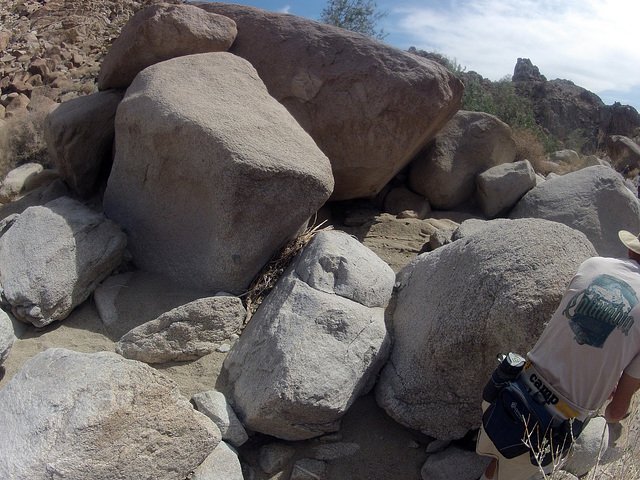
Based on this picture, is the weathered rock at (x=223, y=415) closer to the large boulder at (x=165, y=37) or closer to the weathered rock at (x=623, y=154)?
the large boulder at (x=165, y=37)

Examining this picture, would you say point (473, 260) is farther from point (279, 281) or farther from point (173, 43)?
point (173, 43)

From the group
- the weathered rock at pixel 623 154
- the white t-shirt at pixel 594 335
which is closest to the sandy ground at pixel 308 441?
the white t-shirt at pixel 594 335

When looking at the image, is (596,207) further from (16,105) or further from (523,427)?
(16,105)

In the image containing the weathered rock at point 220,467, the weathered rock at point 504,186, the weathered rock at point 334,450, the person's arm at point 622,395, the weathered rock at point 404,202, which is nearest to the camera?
the person's arm at point 622,395

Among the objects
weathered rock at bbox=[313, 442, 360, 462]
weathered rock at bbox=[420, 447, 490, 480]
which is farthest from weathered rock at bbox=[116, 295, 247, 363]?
weathered rock at bbox=[420, 447, 490, 480]

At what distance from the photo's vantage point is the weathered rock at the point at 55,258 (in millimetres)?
3080

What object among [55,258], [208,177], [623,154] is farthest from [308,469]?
[623,154]

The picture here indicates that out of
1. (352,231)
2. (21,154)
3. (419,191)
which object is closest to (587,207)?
(419,191)

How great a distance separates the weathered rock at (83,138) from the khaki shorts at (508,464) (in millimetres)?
3372

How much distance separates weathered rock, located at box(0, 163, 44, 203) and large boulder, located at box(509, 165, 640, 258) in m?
4.38

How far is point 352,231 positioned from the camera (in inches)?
186

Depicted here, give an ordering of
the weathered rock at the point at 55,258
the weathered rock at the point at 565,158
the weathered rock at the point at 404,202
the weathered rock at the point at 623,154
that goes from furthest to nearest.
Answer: the weathered rock at the point at 623,154 < the weathered rock at the point at 565,158 < the weathered rock at the point at 404,202 < the weathered rock at the point at 55,258

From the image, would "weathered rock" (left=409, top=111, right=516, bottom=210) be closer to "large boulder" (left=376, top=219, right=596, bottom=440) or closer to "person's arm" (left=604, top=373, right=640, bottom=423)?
"large boulder" (left=376, top=219, right=596, bottom=440)

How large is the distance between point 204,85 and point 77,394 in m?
2.13
